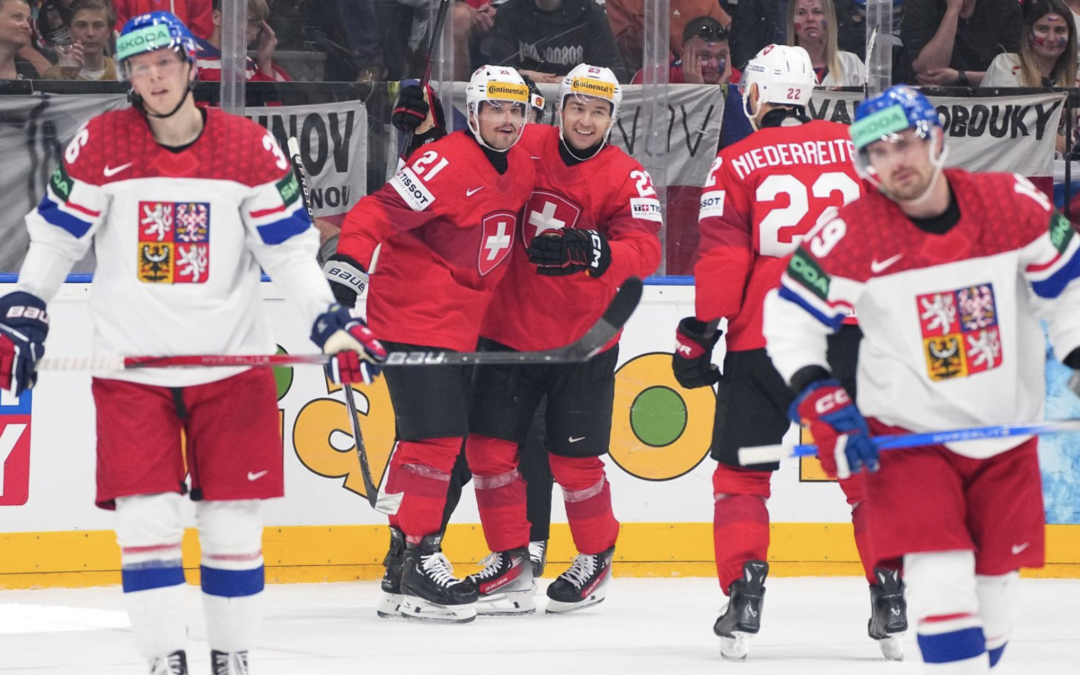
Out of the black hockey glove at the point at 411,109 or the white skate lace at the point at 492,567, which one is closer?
the white skate lace at the point at 492,567

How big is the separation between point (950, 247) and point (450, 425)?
2.02 metres

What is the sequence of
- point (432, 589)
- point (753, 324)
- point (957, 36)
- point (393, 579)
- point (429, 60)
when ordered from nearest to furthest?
point (753, 324) < point (432, 589) < point (393, 579) < point (429, 60) < point (957, 36)

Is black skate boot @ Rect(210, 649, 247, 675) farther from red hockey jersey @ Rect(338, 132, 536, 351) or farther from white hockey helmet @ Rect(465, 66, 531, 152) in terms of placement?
white hockey helmet @ Rect(465, 66, 531, 152)

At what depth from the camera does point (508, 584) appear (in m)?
4.77

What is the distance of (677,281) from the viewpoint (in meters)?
5.48

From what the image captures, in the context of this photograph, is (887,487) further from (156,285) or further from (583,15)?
(583,15)

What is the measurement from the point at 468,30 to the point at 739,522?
2.51m

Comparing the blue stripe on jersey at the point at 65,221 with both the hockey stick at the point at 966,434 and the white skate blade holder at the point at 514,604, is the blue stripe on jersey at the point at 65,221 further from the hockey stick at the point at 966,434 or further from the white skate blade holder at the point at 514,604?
the white skate blade holder at the point at 514,604

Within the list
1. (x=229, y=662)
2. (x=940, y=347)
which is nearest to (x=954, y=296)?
(x=940, y=347)

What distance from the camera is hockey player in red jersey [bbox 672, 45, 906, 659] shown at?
156 inches

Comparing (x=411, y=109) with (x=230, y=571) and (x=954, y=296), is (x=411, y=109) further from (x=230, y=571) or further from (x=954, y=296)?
(x=954, y=296)

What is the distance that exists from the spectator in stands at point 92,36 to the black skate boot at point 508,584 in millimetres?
2113

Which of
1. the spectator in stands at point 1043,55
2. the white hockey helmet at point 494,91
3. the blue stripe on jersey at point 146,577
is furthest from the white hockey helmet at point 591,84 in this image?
the spectator in stands at point 1043,55

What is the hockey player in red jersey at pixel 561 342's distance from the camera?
4.72 meters
